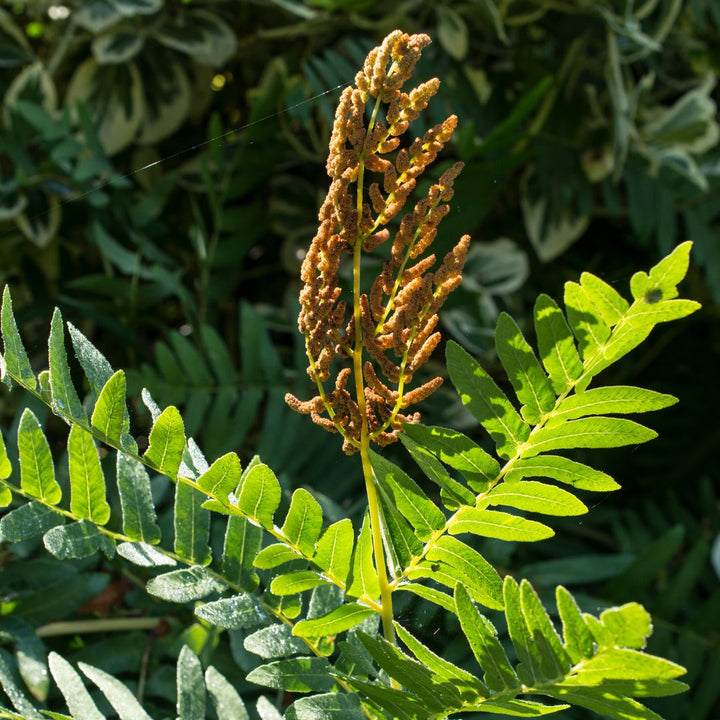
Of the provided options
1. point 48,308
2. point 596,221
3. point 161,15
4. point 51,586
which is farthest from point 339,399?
point 596,221

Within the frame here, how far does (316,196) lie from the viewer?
1248mm

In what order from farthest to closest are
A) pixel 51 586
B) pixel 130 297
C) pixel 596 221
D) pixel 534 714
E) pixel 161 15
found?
pixel 596 221, pixel 161 15, pixel 130 297, pixel 51 586, pixel 534 714

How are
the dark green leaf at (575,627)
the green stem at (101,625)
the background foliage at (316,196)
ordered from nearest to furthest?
the dark green leaf at (575,627) < the green stem at (101,625) < the background foliage at (316,196)

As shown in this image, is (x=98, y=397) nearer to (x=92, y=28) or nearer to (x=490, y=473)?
(x=490, y=473)

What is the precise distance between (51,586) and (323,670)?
33 centimetres

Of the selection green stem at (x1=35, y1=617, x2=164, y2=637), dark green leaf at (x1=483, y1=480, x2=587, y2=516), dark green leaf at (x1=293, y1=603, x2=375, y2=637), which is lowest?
green stem at (x1=35, y1=617, x2=164, y2=637)

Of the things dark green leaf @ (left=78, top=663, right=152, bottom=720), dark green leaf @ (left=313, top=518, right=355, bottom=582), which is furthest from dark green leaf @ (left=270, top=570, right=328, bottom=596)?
dark green leaf @ (left=78, top=663, right=152, bottom=720)

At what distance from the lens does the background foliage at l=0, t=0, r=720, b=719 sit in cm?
101

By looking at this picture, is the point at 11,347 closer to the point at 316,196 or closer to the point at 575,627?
the point at 575,627

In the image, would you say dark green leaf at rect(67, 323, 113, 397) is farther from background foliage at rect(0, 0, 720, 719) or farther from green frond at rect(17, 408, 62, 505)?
background foliage at rect(0, 0, 720, 719)

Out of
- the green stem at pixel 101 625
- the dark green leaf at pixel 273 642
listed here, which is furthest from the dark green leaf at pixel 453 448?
the green stem at pixel 101 625

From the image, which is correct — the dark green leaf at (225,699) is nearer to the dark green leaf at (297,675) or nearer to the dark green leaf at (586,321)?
the dark green leaf at (297,675)

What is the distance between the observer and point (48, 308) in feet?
3.85

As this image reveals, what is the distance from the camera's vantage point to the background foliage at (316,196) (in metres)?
1.01
